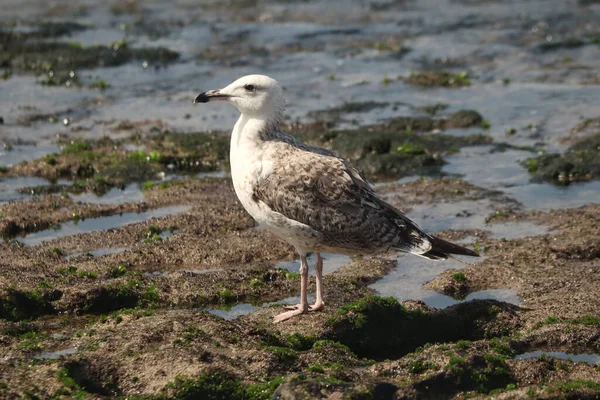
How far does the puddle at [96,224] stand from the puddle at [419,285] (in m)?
2.93

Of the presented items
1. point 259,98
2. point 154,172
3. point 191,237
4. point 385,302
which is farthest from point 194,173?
point 385,302

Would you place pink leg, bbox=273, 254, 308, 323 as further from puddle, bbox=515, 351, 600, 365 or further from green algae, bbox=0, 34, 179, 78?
green algae, bbox=0, 34, 179, 78

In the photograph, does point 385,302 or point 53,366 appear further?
point 385,302

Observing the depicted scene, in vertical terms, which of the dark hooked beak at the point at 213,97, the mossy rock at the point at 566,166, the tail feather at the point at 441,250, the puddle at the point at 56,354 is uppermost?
the dark hooked beak at the point at 213,97

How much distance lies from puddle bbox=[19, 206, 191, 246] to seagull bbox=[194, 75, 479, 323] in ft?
9.71

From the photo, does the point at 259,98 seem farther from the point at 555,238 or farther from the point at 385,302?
the point at 555,238

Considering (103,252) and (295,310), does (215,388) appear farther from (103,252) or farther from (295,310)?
(103,252)

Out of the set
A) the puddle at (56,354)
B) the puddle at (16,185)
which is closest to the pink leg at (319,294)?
the puddle at (56,354)

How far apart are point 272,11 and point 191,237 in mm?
14291

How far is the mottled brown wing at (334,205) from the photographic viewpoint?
7535 millimetres

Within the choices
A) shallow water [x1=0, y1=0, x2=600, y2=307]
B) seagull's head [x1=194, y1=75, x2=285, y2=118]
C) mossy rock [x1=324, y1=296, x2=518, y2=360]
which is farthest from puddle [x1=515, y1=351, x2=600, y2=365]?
seagull's head [x1=194, y1=75, x2=285, y2=118]

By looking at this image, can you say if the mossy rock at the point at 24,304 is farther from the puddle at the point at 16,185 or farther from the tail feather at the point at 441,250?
the puddle at the point at 16,185

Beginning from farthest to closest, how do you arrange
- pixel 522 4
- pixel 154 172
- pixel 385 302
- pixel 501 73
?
1. pixel 522 4
2. pixel 501 73
3. pixel 154 172
4. pixel 385 302

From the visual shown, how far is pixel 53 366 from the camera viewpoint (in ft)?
20.2
